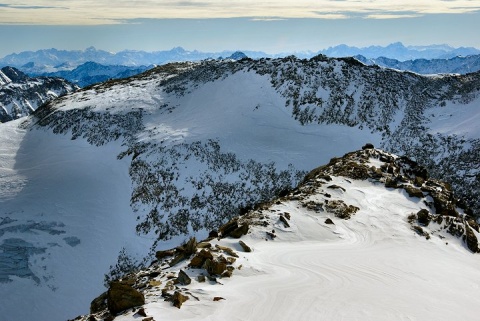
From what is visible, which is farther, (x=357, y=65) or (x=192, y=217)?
(x=357, y=65)

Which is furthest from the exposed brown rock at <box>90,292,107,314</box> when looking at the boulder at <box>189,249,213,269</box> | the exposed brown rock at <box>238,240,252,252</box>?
the exposed brown rock at <box>238,240,252,252</box>

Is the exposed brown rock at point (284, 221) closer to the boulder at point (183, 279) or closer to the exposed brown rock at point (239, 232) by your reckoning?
the exposed brown rock at point (239, 232)

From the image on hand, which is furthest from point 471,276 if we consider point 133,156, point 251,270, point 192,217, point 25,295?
point 133,156

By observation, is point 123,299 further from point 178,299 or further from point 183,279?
point 183,279

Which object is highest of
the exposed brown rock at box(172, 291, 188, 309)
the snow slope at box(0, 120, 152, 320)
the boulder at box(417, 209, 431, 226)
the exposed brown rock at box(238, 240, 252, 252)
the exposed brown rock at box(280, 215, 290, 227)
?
the exposed brown rock at box(172, 291, 188, 309)

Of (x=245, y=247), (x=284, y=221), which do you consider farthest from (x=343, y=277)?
(x=284, y=221)

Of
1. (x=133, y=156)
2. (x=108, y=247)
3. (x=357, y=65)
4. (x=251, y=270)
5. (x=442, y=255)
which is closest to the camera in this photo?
(x=251, y=270)

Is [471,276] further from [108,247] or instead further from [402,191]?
[108,247]

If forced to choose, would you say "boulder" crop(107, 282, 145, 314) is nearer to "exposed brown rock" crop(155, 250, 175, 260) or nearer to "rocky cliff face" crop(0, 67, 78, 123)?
"exposed brown rock" crop(155, 250, 175, 260)
